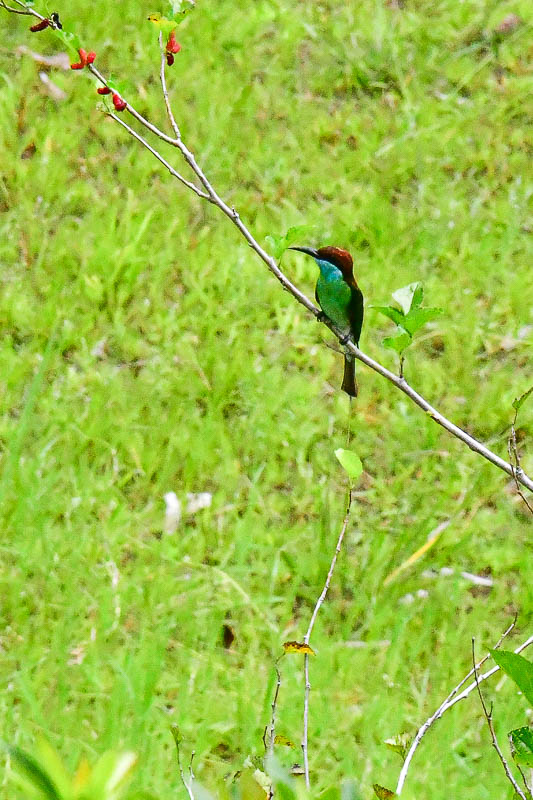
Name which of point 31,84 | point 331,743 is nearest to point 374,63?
point 31,84

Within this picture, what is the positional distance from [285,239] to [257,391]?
226cm

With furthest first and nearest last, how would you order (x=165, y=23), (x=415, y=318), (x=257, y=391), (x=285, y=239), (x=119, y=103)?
(x=257, y=391)
(x=119, y=103)
(x=165, y=23)
(x=285, y=239)
(x=415, y=318)

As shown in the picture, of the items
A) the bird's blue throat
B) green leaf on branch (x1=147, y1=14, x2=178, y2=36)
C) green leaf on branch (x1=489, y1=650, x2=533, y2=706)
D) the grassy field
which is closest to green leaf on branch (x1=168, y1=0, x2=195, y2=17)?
green leaf on branch (x1=147, y1=14, x2=178, y2=36)

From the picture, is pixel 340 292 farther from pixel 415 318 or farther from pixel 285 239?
pixel 415 318

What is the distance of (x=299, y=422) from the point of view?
366cm

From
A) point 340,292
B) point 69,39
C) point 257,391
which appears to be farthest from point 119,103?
point 257,391

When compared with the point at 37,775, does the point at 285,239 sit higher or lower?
higher

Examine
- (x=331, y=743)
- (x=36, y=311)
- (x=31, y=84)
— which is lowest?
(x=331, y=743)

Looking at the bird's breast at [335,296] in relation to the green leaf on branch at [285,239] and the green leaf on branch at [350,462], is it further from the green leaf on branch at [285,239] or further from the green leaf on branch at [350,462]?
the green leaf on branch at [350,462]

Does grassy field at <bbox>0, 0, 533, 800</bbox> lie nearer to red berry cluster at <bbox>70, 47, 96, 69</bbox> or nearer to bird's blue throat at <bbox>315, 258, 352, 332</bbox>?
bird's blue throat at <bbox>315, 258, 352, 332</bbox>

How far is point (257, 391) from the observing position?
145 inches

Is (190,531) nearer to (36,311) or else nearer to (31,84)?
(36,311)

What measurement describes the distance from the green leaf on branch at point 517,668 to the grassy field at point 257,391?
1523 millimetres

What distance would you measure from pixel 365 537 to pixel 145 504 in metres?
0.70
